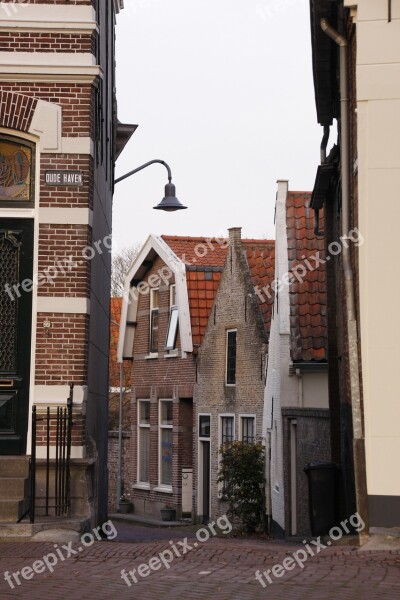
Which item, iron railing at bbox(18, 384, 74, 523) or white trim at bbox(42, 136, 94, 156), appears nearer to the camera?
iron railing at bbox(18, 384, 74, 523)

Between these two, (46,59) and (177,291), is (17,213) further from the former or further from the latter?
(177,291)

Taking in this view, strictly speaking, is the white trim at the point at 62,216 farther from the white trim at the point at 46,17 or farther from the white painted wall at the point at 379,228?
the white painted wall at the point at 379,228

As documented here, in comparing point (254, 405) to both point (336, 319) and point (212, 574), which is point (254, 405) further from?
point (212, 574)

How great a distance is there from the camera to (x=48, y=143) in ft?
42.0

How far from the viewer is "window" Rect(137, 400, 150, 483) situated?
33281 millimetres

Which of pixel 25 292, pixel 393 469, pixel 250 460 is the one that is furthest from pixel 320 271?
pixel 393 469

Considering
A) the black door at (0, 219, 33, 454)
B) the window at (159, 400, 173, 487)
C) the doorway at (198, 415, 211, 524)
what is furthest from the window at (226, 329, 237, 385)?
the black door at (0, 219, 33, 454)

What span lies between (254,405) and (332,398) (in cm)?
867

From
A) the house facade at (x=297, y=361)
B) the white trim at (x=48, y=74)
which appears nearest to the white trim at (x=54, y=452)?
the white trim at (x=48, y=74)

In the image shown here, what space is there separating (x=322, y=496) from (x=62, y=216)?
207 inches

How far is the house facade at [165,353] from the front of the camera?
30.5m

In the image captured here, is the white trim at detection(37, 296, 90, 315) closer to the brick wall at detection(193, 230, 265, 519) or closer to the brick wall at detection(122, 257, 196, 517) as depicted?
the brick wall at detection(193, 230, 265, 519)

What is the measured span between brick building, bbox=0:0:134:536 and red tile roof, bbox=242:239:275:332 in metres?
14.2

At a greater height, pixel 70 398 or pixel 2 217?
pixel 2 217
